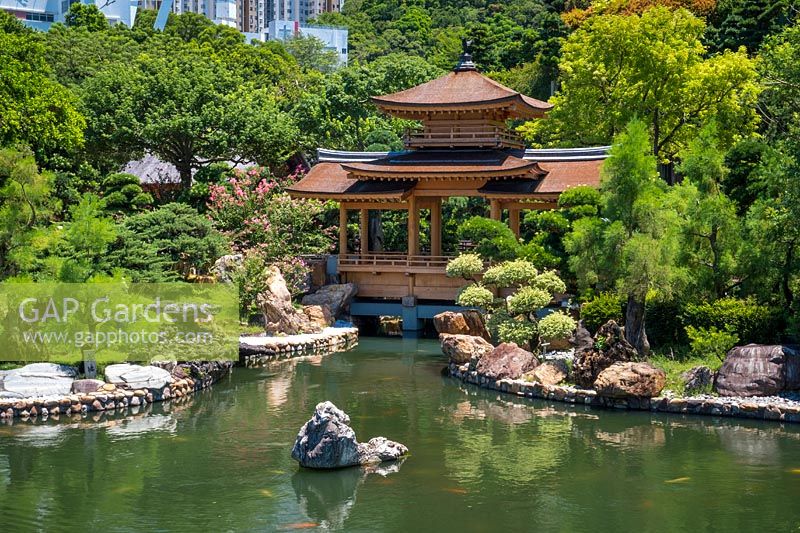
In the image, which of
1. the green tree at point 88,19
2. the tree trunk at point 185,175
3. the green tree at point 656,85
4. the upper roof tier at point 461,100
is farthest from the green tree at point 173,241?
the green tree at point 88,19

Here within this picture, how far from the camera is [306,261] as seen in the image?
3431 centimetres

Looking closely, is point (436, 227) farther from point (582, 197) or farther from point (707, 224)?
point (707, 224)

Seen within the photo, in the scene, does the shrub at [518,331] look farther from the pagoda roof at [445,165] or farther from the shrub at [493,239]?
the pagoda roof at [445,165]

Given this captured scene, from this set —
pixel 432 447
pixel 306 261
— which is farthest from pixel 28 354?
pixel 306 261

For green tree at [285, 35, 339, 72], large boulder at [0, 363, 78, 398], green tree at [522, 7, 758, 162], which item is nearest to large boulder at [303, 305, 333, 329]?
large boulder at [0, 363, 78, 398]

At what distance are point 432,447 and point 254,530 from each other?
505cm

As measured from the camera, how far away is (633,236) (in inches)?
946

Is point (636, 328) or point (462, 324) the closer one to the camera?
point (636, 328)

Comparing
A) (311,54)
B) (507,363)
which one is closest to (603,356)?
(507,363)

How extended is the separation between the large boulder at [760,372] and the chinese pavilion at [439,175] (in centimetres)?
1046

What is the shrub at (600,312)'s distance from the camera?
82.0 feet

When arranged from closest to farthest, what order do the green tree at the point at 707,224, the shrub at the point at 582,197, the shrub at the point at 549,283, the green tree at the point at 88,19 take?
the green tree at the point at 707,224, the shrub at the point at 549,283, the shrub at the point at 582,197, the green tree at the point at 88,19

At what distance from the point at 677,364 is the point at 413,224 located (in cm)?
1216

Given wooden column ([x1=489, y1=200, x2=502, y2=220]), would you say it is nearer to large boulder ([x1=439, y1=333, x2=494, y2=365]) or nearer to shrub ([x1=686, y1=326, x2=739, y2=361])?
large boulder ([x1=439, y1=333, x2=494, y2=365])
